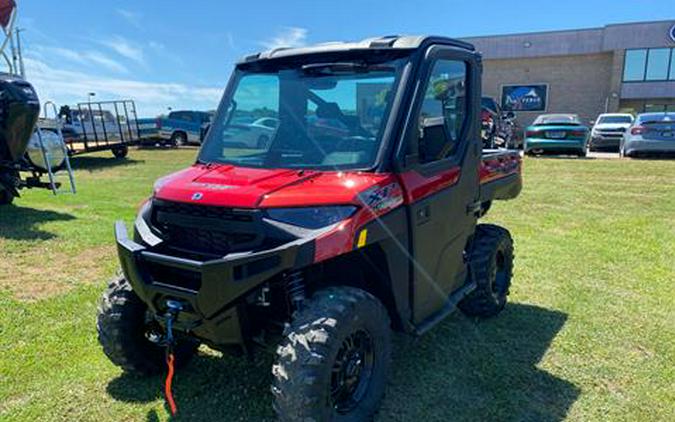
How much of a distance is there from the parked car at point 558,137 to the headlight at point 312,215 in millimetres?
15681

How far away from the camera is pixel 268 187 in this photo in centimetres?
286

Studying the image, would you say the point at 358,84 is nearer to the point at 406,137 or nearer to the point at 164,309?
the point at 406,137

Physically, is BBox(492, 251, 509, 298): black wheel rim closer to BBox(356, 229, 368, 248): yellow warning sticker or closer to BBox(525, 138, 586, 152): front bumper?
BBox(356, 229, 368, 248): yellow warning sticker

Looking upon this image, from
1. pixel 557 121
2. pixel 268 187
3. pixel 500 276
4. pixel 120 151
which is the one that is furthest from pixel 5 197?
pixel 557 121

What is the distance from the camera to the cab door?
317cm

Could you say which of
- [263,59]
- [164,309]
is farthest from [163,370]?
[263,59]

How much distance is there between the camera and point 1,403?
3273mm

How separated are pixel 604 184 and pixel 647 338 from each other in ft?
28.3

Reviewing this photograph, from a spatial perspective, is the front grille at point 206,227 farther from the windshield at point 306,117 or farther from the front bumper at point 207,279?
the windshield at point 306,117

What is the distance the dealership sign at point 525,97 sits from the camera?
37.3 m

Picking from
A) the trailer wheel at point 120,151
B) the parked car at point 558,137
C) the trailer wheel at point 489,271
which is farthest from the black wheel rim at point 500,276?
the trailer wheel at point 120,151

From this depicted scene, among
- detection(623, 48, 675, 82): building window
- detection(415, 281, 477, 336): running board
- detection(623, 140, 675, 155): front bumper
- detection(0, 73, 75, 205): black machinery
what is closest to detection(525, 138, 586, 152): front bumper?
detection(623, 140, 675, 155): front bumper

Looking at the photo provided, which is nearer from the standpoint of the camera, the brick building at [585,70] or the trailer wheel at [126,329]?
the trailer wheel at [126,329]

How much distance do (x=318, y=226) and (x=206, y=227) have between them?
611 mm
